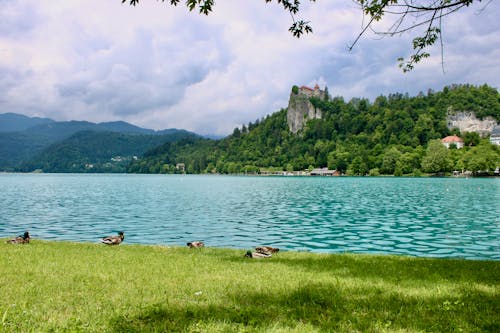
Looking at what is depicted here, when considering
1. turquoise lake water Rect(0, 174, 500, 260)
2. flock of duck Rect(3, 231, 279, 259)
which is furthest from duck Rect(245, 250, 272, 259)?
turquoise lake water Rect(0, 174, 500, 260)

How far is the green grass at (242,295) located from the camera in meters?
7.54

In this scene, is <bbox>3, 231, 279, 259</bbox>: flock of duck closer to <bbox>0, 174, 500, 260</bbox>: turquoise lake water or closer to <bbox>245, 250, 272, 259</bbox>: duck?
<bbox>245, 250, 272, 259</bbox>: duck

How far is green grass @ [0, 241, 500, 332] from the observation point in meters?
7.54

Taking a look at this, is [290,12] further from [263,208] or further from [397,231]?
[263,208]

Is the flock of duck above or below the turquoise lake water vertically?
above

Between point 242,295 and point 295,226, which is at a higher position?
point 242,295

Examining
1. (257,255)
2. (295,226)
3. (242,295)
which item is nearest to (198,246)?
(257,255)

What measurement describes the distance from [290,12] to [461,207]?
2010 inches

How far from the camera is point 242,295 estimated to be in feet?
32.1

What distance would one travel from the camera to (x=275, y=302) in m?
9.21

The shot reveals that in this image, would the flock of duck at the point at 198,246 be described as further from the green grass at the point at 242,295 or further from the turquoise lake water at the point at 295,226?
the turquoise lake water at the point at 295,226

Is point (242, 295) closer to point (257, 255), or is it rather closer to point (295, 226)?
point (257, 255)

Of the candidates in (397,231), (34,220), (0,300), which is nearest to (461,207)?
(397,231)

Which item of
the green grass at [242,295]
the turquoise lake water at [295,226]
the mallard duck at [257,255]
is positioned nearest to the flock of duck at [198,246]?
the mallard duck at [257,255]
